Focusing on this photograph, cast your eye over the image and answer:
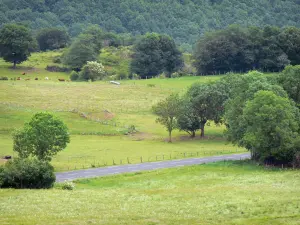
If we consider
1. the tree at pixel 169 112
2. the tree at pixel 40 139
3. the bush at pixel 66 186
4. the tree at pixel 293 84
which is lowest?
the bush at pixel 66 186

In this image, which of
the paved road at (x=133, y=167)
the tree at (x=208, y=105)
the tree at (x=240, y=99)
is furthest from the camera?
the tree at (x=208, y=105)

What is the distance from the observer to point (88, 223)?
140 feet

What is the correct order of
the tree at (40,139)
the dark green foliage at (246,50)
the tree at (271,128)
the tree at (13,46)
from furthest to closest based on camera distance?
the tree at (13,46) < the dark green foliage at (246,50) < the tree at (40,139) < the tree at (271,128)

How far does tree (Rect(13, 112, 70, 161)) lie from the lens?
8206 centimetres

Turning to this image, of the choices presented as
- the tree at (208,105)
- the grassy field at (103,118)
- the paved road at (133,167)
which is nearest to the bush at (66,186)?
the paved road at (133,167)

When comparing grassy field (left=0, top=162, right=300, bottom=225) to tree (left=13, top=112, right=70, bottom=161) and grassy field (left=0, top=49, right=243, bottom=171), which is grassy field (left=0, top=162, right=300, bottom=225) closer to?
tree (left=13, top=112, right=70, bottom=161)

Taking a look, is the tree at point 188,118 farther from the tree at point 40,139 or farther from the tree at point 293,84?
the tree at point 40,139

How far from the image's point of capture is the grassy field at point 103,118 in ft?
316

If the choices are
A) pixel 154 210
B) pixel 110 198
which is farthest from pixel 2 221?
pixel 110 198

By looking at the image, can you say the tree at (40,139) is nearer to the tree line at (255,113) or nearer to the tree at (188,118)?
the tree line at (255,113)

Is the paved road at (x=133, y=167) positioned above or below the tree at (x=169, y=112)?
below

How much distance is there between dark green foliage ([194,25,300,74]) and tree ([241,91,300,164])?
107 m

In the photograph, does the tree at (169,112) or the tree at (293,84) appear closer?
the tree at (293,84)

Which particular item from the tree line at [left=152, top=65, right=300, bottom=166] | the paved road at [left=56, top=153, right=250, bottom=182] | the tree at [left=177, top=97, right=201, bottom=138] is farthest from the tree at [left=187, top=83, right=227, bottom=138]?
the paved road at [left=56, top=153, right=250, bottom=182]
